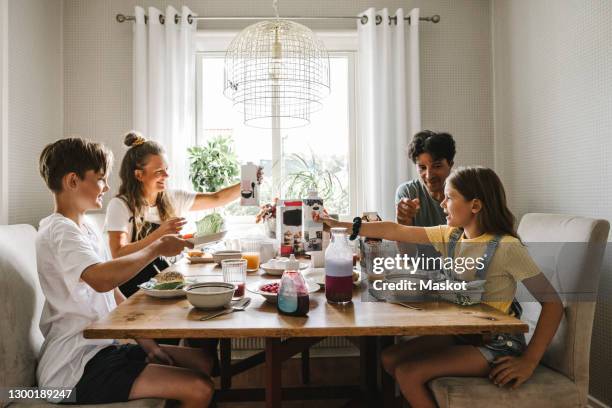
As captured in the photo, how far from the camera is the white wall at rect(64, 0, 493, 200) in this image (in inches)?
117

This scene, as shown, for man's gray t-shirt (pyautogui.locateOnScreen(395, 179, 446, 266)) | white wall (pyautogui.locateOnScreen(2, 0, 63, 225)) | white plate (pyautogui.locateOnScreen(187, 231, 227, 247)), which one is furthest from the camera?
white wall (pyautogui.locateOnScreen(2, 0, 63, 225))

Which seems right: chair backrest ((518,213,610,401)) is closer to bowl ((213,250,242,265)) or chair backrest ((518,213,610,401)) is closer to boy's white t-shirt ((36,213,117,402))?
bowl ((213,250,242,265))

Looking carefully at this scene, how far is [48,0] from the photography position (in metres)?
2.78

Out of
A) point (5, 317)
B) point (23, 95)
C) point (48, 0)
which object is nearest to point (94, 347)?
point (5, 317)

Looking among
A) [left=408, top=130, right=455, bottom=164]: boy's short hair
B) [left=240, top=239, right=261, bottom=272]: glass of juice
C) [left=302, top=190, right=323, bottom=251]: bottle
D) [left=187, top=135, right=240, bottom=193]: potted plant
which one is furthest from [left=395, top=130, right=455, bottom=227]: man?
[left=187, top=135, right=240, bottom=193]: potted plant

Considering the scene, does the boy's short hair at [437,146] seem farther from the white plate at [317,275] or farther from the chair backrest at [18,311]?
the chair backrest at [18,311]

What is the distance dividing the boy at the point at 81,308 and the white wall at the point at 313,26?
1.68m

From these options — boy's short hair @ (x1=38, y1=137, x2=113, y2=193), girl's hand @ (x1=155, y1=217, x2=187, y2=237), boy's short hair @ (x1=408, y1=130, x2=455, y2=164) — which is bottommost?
girl's hand @ (x1=155, y1=217, x2=187, y2=237)

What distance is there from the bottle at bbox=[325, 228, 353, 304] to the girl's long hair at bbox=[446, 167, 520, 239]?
546mm

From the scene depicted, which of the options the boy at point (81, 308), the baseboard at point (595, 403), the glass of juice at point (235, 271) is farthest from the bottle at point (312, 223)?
the baseboard at point (595, 403)

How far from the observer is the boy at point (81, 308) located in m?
1.21

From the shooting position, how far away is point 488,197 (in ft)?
4.84

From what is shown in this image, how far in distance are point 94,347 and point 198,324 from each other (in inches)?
17.2

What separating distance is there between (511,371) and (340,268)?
612mm
